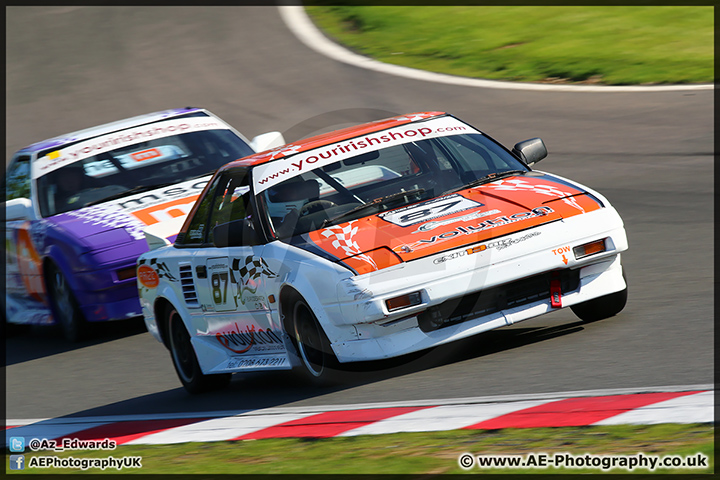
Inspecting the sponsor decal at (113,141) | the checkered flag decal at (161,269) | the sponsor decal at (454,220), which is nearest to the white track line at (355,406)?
the sponsor decal at (454,220)

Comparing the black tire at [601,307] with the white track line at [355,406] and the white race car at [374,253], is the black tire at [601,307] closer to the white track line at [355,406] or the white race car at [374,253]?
the white race car at [374,253]

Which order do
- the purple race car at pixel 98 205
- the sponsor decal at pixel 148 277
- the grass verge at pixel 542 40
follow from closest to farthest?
1. the sponsor decal at pixel 148 277
2. the purple race car at pixel 98 205
3. the grass verge at pixel 542 40

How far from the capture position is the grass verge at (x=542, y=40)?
1741 cm

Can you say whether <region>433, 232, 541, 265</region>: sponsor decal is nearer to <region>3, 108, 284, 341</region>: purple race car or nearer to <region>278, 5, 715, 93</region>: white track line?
<region>3, 108, 284, 341</region>: purple race car

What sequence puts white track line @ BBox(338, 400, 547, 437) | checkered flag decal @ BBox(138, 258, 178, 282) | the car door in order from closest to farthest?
white track line @ BBox(338, 400, 547, 437) → the car door → checkered flag decal @ BBox(138, 258, 178, 282)

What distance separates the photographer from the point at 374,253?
5730mm

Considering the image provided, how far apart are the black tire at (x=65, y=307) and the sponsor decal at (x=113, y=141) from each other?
1061 millimetres

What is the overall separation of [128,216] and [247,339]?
9.20ft

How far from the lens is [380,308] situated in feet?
18.2

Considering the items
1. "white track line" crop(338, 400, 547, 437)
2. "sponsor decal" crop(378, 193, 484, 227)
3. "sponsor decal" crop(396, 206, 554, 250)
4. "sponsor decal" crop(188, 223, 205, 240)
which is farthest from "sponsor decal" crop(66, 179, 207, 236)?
"white track line" crop(338, 400, 547, 437)

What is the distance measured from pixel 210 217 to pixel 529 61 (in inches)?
495

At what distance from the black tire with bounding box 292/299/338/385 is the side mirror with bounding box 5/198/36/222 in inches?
173

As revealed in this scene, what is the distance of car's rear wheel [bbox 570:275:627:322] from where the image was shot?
660 centimetres

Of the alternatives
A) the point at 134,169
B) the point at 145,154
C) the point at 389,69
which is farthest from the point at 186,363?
the point at 389,69
